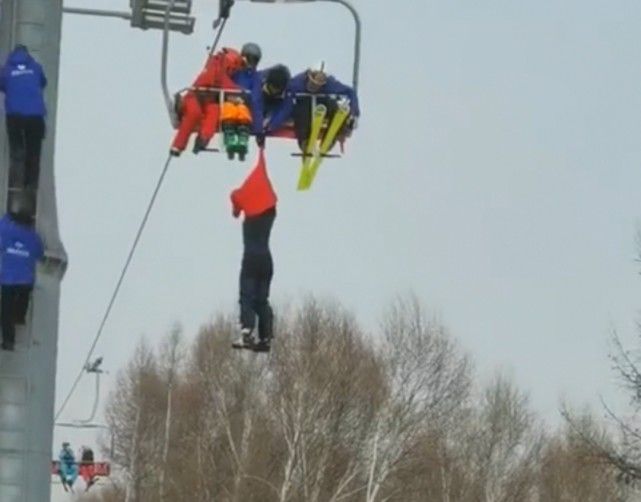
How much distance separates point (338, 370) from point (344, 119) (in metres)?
37.3

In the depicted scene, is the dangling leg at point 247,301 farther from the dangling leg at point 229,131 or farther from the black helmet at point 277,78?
the black helmet at point 277,78

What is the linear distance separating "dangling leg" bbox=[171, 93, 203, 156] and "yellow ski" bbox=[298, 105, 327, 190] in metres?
0.76

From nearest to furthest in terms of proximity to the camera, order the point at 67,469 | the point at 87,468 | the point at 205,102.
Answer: the point at 205,102, the point at 67,469, the point at 87,468

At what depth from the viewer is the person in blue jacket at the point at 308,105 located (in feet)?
34.5

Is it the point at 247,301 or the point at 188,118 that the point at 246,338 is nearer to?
the point at 247,301

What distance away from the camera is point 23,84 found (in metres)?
9.30

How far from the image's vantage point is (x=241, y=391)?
173 feet

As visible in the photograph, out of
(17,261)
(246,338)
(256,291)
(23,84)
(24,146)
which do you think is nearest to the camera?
(23,84)

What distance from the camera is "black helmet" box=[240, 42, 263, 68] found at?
34.5 feet

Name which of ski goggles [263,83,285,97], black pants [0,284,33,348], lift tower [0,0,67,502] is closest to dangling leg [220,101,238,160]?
ski goggles [263,83,285,97]

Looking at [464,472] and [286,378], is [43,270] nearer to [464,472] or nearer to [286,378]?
[286,378]

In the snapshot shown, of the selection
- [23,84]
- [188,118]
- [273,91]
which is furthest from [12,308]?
[273,91]

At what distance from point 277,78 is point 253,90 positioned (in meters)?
0.23

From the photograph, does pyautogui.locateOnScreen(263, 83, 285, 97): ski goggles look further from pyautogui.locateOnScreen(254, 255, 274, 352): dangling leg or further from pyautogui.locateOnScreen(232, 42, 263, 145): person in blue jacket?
pyautogui.locateOnScreen(254, 255, 274, 352): dangling leg
